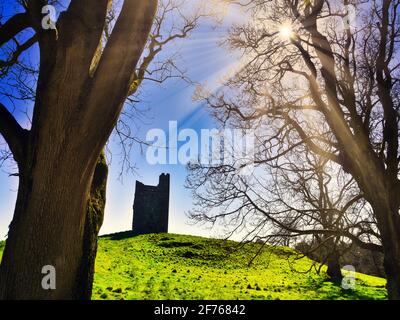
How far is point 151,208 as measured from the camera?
4672 cm

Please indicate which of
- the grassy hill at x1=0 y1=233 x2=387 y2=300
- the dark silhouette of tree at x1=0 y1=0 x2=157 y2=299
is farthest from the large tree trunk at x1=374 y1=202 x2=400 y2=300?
the dark silhouette of tree at x1=0 y1=0 x2=157 y2=299

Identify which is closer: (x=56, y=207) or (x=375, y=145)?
(x=56, y=207)

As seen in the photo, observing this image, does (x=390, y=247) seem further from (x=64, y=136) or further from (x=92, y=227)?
(x=64, y=136)

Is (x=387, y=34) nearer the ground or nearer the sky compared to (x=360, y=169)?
nearer the sky

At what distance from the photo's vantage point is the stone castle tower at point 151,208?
4581 cm

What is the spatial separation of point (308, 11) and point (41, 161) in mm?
5885

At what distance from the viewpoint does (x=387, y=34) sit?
655 cm

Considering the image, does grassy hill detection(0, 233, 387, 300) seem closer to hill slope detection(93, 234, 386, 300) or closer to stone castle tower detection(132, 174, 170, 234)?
hill slope detection(93, 234, 386, 300)

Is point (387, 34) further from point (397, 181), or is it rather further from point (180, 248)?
point (180, 248)

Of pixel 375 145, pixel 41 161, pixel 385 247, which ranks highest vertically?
pixel 375 145

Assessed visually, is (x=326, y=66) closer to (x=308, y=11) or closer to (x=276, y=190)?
(x=308, y=11)
